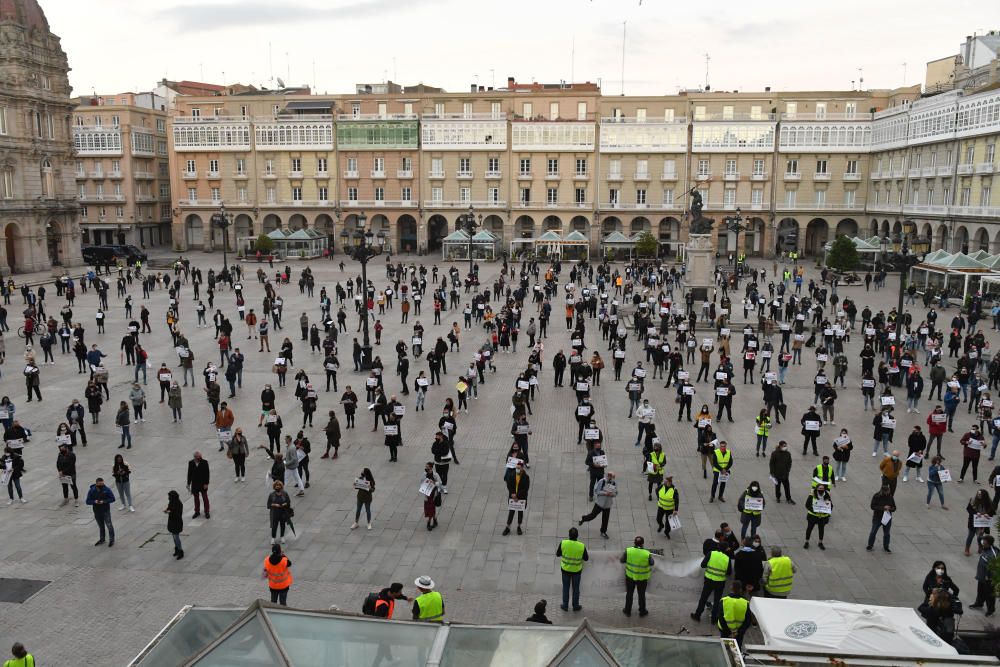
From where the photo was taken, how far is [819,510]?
12.4m

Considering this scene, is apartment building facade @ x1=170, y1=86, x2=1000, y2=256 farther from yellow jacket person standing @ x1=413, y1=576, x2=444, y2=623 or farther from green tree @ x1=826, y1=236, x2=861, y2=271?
yellow jacket person standing @ x1=413, y1=576, x2=444, y2=623

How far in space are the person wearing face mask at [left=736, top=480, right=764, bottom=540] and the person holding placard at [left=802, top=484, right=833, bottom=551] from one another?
756mm

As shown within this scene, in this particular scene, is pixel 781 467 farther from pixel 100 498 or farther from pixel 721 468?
pixel 100 498

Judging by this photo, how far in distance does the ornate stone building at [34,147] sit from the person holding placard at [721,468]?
51973 mm

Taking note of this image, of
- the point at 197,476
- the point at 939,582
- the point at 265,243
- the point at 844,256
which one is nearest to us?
the point at 939,582

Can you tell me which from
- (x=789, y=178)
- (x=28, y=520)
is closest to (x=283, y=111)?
(x=789, y=178)

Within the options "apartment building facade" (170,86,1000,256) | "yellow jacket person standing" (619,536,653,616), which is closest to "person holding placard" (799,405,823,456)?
"yellow jacket person standing" (619,536,653,616)

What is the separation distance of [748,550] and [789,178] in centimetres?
5946

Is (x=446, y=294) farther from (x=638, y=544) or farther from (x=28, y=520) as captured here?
(x=638, y=544)

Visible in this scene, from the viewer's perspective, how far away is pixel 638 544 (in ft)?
34.0

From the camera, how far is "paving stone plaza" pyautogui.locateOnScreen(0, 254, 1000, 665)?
1084 cm

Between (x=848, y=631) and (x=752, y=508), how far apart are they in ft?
14.6

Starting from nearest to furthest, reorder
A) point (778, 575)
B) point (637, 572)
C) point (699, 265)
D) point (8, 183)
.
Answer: point (778, 575) → point (637, 572) → point (699, 265) → point (8, 183)

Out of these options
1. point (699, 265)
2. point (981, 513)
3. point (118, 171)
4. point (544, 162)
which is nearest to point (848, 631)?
point (981, 513)
